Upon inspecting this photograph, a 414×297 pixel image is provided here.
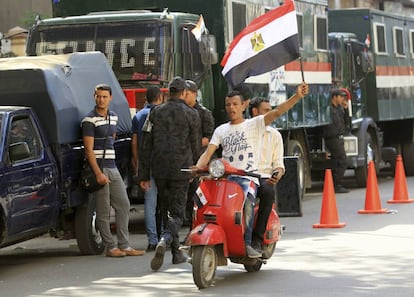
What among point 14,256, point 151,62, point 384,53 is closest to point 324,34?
point 384,53

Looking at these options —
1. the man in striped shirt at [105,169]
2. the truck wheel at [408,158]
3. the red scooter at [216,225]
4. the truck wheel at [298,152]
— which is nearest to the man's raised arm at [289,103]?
the red scooter at [216,225]

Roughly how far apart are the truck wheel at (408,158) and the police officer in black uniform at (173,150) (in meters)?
15.0

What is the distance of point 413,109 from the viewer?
27172mm

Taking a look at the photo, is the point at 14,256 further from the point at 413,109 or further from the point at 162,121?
the point at 413,109

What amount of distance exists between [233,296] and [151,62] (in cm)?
652

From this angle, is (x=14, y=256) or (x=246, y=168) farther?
(x=14, y=256)

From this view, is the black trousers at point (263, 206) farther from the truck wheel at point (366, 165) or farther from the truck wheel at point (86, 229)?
the truck wheel at point (366, 165)

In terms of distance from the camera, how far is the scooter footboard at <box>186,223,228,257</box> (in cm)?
1002

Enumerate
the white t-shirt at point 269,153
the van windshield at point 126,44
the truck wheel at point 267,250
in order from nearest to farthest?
the white t-shirt at point 269,153, the truck wheel at point 267,250, the van windshield at point 126,44

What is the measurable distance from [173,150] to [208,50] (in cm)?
438

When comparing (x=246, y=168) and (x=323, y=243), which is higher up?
(x=246, y=168)

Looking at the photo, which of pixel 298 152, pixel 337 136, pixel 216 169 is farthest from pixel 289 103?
pixel 337 136

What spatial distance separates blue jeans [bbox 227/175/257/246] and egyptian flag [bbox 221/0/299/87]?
2.38m

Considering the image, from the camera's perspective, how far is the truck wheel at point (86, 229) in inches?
512
